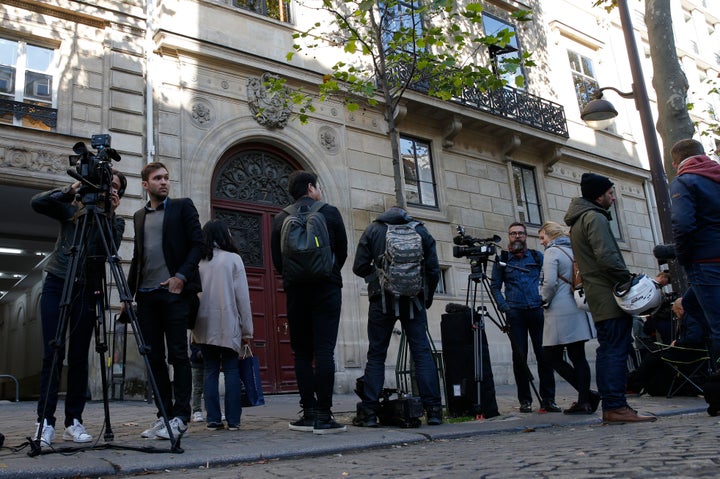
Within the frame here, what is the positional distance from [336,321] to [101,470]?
2.32 meters

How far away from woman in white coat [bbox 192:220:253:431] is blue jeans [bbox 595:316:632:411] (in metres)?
3.04

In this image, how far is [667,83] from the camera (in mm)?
10555

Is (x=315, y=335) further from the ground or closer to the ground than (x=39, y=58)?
closer to the ground

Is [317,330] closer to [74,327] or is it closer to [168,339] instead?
[168,339]

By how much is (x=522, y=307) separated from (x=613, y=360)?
73.9 inches

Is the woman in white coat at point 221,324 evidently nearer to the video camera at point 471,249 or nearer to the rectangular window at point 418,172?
the video camera at point 471,249

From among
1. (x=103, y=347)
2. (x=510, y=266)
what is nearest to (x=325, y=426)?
(x=103, y=347)

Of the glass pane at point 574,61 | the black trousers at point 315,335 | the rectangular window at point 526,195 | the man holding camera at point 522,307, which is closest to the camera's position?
the black trousers at point 315,335

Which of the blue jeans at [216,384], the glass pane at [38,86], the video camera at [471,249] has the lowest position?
the blue jeans at [216,384]

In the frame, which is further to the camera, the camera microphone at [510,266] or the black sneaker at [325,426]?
the camera microphone at [510,266]

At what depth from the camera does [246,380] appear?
6.05 meters

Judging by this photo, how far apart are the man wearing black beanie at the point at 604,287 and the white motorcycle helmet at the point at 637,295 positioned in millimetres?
117

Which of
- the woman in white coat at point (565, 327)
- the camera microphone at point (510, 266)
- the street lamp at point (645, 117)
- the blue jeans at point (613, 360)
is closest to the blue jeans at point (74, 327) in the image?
the blue jeans at point (613, 360)

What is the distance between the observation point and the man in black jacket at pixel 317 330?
528cm
